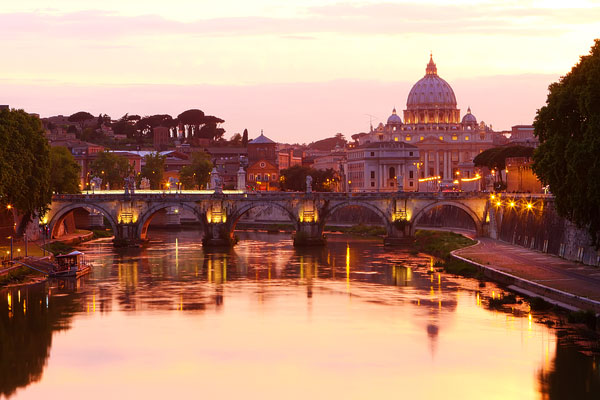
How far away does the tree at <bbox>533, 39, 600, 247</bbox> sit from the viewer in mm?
46156

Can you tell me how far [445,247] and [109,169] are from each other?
2637 inches

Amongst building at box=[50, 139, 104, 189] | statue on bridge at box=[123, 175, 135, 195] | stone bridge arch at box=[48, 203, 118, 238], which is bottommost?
stone bridge arch at box=[48, 203, 118, 238]

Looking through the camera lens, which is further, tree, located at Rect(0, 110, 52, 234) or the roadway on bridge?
tree, located at Rect(0, 110, 52, 234)

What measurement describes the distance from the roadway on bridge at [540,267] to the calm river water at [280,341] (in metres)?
2.15

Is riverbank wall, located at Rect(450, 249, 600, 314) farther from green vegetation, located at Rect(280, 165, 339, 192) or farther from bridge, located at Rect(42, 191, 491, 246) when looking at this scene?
green vegetation, located at Rect(280, 165, 339, 192)

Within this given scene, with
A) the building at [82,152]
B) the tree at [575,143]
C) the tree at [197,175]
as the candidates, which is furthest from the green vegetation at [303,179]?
the tree at [575,143]

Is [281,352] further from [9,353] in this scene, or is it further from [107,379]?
[9,353]

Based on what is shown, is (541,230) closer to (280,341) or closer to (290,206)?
(290,206)

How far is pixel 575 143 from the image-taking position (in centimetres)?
4766

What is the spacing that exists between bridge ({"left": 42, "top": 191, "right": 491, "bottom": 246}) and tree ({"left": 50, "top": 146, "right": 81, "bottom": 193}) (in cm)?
293

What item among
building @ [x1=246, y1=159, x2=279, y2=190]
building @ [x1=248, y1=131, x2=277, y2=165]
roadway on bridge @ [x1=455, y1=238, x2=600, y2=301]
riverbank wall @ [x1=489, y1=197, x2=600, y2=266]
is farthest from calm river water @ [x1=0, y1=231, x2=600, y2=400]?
building @ [x1=248, y1=131, x2=277, y2=165]

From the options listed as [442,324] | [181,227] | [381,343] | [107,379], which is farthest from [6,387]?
[181,227]

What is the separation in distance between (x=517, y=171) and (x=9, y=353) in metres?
62.5

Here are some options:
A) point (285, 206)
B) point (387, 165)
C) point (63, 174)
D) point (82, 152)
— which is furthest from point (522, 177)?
point (387, 165)
